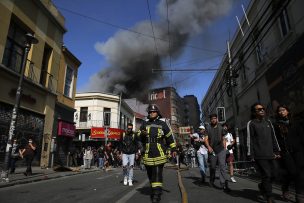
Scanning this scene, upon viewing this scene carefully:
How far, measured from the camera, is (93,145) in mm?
38844

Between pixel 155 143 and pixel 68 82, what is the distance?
65.5ft

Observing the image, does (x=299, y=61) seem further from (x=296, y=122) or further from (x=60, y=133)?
(x=60, y=133)

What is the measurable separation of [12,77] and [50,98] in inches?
185

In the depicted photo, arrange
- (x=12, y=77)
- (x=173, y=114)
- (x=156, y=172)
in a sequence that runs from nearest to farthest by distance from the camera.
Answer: (x=156, y=172) → (x=12, y=77) → (x=173, y=114)

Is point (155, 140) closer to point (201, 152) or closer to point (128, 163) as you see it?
point (128, 163)

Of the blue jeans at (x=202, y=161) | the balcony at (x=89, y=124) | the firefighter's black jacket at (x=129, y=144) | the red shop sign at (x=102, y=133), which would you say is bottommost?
the blue jeans at (x=202, y=161)

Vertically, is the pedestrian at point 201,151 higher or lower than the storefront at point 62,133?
lower

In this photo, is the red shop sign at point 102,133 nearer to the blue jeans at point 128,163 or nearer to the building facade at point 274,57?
the building facade at point 274,57

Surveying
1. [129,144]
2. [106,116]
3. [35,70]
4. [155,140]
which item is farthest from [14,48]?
[106,116]

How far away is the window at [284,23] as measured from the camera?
1399cm

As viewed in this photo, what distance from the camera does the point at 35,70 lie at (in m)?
17.8

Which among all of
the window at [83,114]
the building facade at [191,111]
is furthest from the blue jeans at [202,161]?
the building facade at [191,111]

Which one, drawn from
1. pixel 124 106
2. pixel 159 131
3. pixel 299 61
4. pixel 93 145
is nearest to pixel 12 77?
pixel 159 131

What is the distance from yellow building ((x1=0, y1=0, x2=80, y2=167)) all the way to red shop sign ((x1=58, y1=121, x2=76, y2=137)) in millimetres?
843
